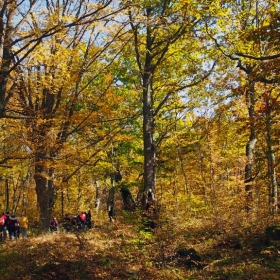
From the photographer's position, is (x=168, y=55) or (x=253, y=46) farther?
(x=168, y=55)

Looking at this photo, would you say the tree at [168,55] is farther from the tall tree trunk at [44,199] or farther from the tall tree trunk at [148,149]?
the tall tree trunk at [44,199]

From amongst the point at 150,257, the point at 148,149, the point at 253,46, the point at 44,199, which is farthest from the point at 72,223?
the point at 253,46

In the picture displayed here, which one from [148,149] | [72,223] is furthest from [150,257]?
[72,223]

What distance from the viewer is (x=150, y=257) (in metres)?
10.5

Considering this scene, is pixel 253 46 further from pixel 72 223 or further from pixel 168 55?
pixel 72 223

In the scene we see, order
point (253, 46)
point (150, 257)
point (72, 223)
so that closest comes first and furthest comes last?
point (150, 257) → point (253, 46) → point (72, 223)

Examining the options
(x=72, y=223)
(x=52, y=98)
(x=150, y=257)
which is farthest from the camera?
(x=72, y=223)

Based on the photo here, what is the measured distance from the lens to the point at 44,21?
26.9 ft

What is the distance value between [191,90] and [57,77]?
8.27m

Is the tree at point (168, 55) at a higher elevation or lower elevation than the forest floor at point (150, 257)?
higher

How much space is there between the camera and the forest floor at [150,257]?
30.2 ft

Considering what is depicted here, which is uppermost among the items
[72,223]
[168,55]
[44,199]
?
[168,55]

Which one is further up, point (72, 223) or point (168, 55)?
point (168, 55)

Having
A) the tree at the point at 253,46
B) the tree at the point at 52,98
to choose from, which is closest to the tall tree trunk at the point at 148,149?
the tree at the point at 52,98
